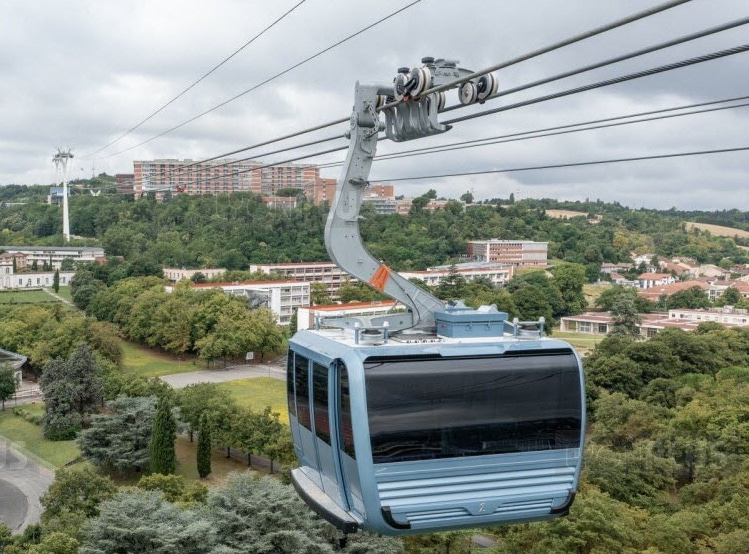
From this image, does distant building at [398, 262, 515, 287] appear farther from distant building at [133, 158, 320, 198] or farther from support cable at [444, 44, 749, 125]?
support cable at [444, 44, 749, 125]

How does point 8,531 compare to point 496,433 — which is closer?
point 496,433

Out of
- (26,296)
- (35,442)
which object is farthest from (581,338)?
(26,296)

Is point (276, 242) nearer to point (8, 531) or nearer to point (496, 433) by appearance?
point (8, 531)

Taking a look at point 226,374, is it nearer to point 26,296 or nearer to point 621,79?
point 26,296

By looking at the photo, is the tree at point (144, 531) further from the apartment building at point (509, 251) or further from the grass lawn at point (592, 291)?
the apartment building at point (509, 251)

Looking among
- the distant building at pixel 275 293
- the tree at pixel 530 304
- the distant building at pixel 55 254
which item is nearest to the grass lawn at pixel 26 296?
the distant building at pixel 55 254

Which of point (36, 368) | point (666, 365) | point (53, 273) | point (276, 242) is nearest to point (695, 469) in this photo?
point (666, 365)
